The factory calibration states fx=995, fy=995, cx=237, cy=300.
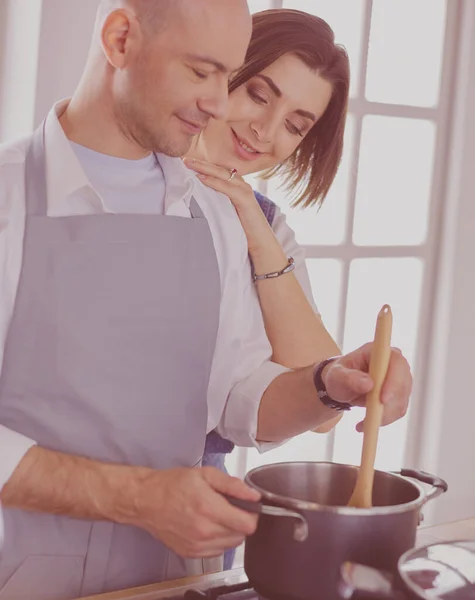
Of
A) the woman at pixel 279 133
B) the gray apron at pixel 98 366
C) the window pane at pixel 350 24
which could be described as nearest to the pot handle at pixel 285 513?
the gray apron at pixel 98 366

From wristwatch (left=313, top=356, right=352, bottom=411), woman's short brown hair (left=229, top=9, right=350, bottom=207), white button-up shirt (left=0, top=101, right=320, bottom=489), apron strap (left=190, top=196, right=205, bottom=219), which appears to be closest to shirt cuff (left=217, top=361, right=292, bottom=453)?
white button-up shirt (left=0, top=101, right=320, bottom=489)

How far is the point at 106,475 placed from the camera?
46.1 inches

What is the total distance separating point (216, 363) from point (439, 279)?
163cm

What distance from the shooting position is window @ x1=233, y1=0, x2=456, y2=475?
2689mm

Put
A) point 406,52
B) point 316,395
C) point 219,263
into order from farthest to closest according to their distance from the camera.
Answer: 1. point 406,52
2. point 219,263
3. point 316,395

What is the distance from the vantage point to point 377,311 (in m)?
2.90

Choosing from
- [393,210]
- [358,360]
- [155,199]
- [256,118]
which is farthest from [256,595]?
[393,210]

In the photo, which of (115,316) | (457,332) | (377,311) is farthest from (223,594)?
(457,332)

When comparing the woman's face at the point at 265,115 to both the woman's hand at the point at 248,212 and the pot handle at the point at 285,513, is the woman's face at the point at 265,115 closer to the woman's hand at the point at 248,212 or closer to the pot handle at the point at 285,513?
the woman's hand at the point at 248,212

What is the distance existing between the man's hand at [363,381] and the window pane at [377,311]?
150cm

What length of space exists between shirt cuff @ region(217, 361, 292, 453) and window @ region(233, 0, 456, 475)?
Answer: 109 cm

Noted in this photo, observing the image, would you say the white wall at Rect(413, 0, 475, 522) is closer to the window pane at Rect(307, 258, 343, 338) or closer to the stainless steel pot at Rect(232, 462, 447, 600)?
the window pane at Rect(307, 258, 343, 338)

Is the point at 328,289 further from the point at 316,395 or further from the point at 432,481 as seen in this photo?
the point at 432,481

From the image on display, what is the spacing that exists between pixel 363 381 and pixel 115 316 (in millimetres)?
349
